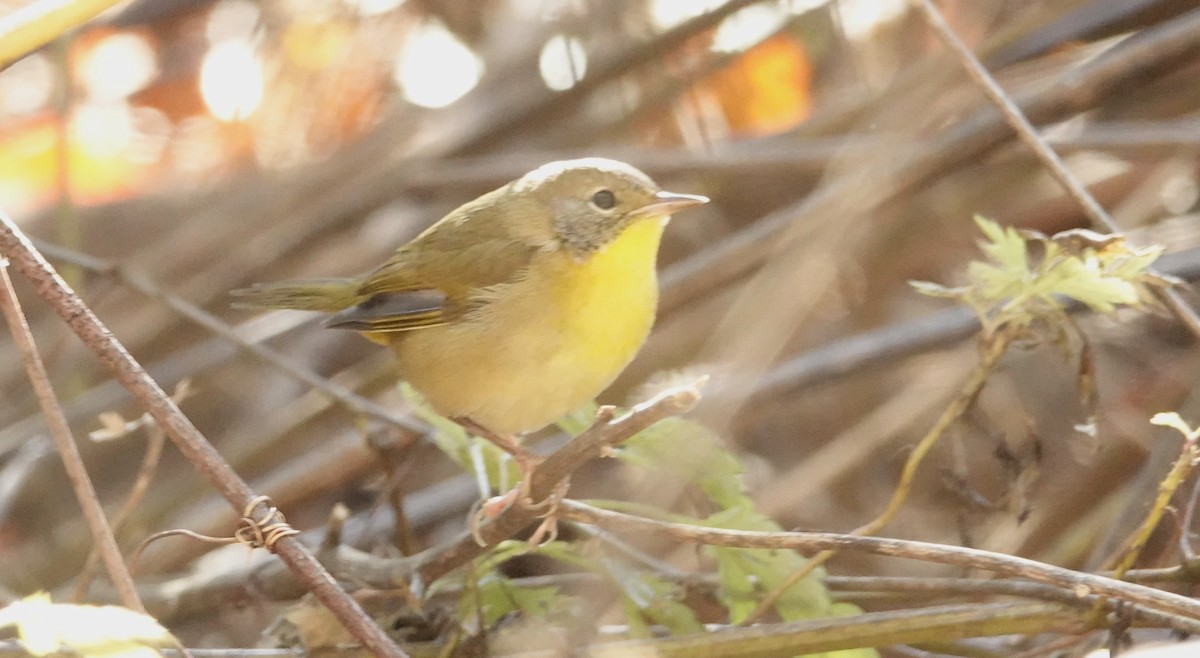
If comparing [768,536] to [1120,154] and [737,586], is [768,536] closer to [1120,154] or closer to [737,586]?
[737,586]

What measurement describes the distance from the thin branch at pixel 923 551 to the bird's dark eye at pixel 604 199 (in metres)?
0.79

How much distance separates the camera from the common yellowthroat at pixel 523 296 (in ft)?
6.90

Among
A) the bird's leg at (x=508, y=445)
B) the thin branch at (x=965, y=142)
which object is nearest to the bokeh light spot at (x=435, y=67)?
the thin branch at (x=965, y=142)

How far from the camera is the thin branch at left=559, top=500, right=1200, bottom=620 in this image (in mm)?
1466

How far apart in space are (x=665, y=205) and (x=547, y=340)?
1.29 ft

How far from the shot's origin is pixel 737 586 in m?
1.85

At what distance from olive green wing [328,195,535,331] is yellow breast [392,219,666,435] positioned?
0.04 meters

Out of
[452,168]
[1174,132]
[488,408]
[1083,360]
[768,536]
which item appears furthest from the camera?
[452,168]

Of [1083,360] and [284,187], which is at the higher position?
[284,187]

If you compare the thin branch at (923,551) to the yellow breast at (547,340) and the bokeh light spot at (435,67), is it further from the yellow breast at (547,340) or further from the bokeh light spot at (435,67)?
the bokeh light spot at (435,67)

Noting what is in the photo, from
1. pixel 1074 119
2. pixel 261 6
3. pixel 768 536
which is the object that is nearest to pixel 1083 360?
pixel 768 536

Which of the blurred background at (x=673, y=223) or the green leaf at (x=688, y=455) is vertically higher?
the blurred background at (x=673, y=223)

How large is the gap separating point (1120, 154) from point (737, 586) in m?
1.90

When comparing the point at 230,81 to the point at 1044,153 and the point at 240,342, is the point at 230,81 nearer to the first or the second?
the point at 240,342
